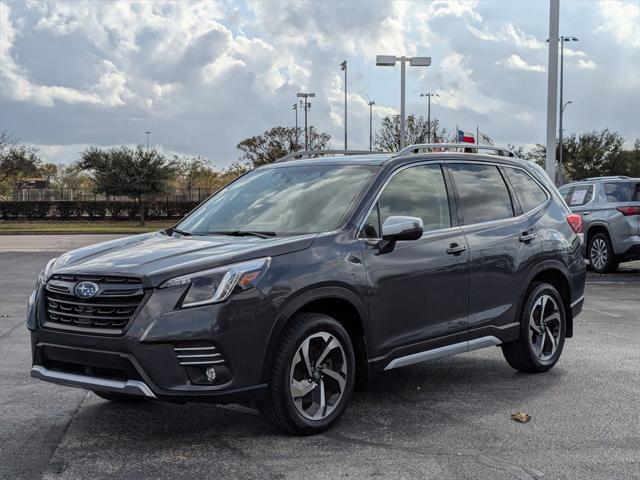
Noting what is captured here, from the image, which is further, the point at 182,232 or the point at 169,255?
the point at 182,232

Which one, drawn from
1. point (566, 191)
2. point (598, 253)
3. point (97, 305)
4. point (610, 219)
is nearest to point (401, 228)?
point (97, 305)

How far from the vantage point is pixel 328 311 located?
192 inches

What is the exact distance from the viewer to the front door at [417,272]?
501cm

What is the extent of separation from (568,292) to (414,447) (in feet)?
9.24

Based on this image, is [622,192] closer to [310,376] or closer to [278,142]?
[310,376]

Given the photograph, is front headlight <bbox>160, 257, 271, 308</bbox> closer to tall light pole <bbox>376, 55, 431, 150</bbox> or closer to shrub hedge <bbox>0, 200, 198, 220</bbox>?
tall light pole <bbox>376, 55, 431, 150</bbox>

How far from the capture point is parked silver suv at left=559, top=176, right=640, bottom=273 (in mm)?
13914

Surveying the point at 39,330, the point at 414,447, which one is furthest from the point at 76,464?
the point at 414,447

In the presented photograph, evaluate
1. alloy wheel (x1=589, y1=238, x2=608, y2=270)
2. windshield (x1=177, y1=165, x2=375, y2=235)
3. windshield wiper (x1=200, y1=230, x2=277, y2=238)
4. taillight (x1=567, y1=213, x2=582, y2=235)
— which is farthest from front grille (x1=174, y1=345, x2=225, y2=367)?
alloy wheel (x1=589, y1=238, x2=608, y2=270)

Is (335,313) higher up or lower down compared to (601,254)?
higher up

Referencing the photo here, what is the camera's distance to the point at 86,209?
155 ft

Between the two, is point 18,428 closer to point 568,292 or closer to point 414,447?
point 414,447

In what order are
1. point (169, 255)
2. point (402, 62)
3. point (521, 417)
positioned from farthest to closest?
1. point (402, 62)
2. point (521, 417)
3. point (169, 255)

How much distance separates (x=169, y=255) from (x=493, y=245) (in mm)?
2585
